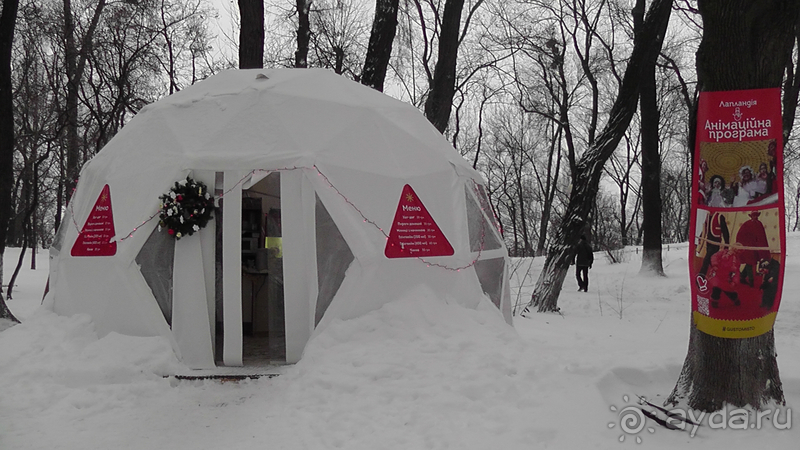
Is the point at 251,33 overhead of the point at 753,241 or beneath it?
overhead

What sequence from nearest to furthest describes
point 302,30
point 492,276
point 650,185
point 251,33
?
point 492,276 → point 251,33 → point 302,30 → point 650,185

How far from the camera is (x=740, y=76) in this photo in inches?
151

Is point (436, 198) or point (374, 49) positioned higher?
point (374, 49)

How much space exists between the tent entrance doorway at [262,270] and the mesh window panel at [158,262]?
57.6 inches

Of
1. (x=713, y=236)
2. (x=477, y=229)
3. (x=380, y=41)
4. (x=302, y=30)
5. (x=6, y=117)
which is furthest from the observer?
(x=302, y=30)

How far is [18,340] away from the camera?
6066mm

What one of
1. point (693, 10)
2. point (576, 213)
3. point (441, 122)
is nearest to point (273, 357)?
point (576, 213)

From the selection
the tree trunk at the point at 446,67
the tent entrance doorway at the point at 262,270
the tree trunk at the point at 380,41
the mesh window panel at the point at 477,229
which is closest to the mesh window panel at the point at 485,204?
the mesh window panel at the point at 477,229

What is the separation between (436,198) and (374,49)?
4.89 meters

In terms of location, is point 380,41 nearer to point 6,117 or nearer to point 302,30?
point 302,30

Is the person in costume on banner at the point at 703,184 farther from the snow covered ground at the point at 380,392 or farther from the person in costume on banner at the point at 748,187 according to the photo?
the snow covered ground at the point at 380,392

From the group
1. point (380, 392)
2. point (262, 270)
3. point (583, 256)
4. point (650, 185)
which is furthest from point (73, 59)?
point (650, 185)

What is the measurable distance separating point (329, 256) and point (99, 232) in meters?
2.71

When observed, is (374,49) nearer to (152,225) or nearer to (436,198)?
(436,198)
